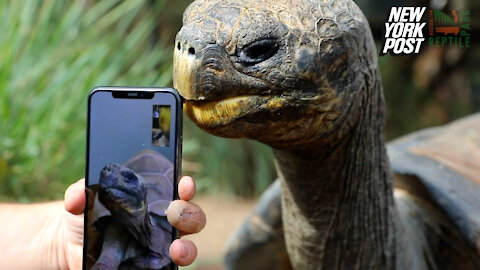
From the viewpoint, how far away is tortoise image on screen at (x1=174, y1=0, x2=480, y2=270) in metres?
1.05

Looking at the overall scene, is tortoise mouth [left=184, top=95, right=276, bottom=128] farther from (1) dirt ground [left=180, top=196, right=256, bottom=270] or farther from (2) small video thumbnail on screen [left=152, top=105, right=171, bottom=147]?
(1) dirt ground [left=180, top=196, right=256, bottom=270]

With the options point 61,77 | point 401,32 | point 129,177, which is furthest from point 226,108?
point 61,77

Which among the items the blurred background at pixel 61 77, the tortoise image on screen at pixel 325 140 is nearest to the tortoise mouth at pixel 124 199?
the tortoise image on screen at pixel 325 140

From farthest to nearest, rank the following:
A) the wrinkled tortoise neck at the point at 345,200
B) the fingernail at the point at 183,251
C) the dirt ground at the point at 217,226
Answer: the dirt ground at the point at 217,226 < the wrinkled tortoise neck at the point at 345,200 < the fingernail at the point at 183,251

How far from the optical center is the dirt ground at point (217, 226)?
3289mm

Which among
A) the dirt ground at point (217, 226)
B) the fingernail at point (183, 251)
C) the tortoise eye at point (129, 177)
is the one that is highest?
the tortoise eye at point (129, 177)

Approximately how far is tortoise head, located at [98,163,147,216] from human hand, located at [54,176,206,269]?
52 mm

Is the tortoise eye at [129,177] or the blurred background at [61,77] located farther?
the blurred background at [61,77]

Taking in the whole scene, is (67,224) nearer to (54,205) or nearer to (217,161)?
(54,205)

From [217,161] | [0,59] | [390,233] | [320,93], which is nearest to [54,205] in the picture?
[320,93]

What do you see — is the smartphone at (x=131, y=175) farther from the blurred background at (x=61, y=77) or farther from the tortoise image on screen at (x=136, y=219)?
the blurred background at (x=61, y=77)

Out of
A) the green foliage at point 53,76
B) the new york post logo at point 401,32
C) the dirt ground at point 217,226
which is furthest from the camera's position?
the dirt ground at point 217,226

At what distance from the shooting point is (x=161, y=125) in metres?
1.07

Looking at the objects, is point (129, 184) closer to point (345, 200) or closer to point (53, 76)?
point (345, 200)
